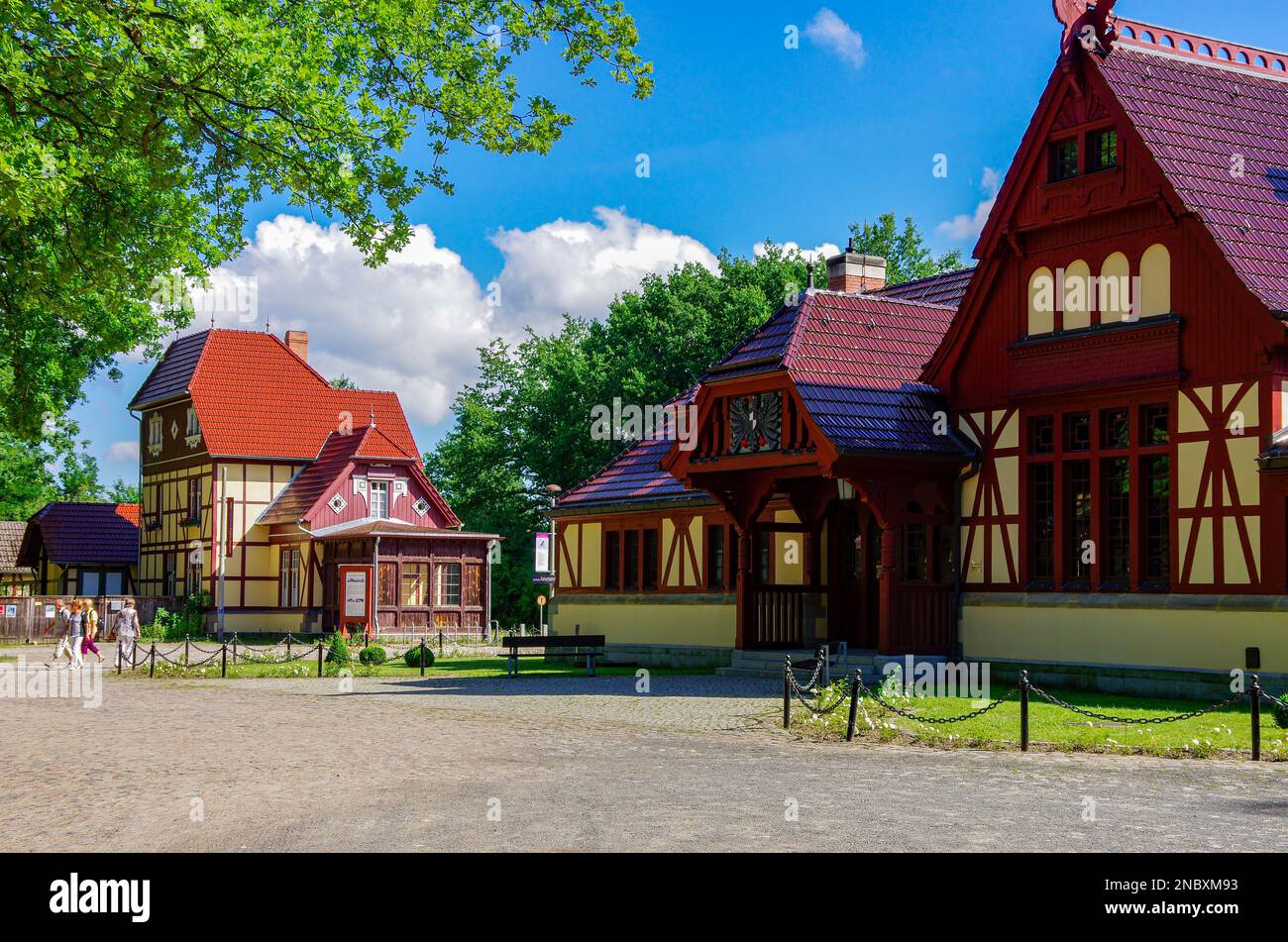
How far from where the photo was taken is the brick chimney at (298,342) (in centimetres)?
6206

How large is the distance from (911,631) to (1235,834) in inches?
584

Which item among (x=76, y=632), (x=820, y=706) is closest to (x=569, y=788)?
(x=820, y=706)

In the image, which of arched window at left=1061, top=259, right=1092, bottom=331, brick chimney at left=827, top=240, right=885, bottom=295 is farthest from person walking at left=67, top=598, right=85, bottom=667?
arched window at left=1061, top=259, right=1092, bottom=331

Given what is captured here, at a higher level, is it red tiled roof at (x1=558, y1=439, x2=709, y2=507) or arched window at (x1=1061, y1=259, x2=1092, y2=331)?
arched window at (x1=1061, y1=259, x2=1092, y2=331)

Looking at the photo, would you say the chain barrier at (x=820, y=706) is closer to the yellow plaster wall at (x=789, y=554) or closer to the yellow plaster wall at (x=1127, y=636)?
the yellow plaster wall at (x=1127, y=636)

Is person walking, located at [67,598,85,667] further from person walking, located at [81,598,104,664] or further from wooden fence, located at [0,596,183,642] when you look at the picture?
wooden fence, located at [0,596,183,642]

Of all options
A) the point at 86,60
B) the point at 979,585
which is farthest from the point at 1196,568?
the point at 86,60

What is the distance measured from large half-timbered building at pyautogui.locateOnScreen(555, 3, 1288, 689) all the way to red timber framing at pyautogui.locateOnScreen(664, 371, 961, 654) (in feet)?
0.18

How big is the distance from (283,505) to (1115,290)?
118 feet

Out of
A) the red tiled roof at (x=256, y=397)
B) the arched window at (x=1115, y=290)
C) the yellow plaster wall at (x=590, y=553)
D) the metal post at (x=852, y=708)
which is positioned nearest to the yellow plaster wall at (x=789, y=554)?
the yellow plaster wall at (x=590, y=553)

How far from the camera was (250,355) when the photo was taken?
5741 cm

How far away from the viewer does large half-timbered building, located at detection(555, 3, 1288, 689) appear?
21.6 meters

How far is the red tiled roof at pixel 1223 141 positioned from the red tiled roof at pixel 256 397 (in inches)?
1306

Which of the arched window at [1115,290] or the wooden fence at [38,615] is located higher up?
the arched window at [1115,290]
